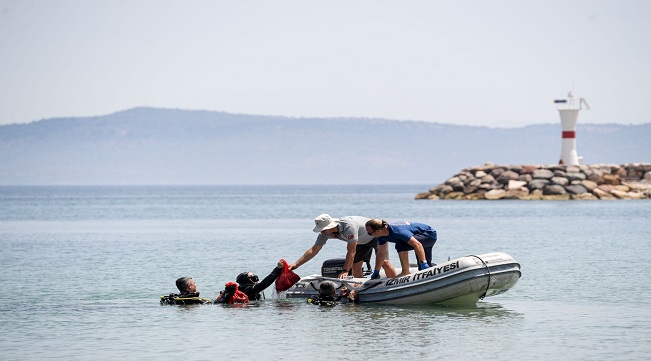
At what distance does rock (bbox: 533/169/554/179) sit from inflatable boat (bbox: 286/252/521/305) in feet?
219

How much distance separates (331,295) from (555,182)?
67061 millimetres

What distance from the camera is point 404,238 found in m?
18.6

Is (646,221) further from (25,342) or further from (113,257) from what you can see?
(25,342)

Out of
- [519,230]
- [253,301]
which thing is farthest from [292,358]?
[519,230]

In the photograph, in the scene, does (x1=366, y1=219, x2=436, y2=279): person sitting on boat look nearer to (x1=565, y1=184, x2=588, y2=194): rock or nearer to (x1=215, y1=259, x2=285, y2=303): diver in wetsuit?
(x1=215, y1=259, x2=285, y2=303): diver in wetsuit

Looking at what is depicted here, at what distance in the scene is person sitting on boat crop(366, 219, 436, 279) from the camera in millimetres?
→ 18297

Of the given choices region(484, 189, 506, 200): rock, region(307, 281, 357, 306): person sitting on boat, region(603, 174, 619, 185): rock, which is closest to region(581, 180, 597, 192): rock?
region(603, 174, 619, 185): rock

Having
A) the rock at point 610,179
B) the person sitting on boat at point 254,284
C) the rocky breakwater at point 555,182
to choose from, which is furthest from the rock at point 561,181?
the person sitting on boat at point 254,284

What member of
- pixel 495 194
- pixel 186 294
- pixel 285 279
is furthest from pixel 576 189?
pixel 186 294

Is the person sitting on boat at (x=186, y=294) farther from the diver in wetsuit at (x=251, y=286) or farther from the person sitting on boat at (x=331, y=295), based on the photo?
the person sitting on boat at (x=331, y=295)

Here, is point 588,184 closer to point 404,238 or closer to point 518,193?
point 518,193

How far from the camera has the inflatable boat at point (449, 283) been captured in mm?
18250

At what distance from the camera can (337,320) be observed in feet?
59.8

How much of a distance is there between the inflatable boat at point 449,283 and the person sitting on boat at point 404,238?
0.26m
